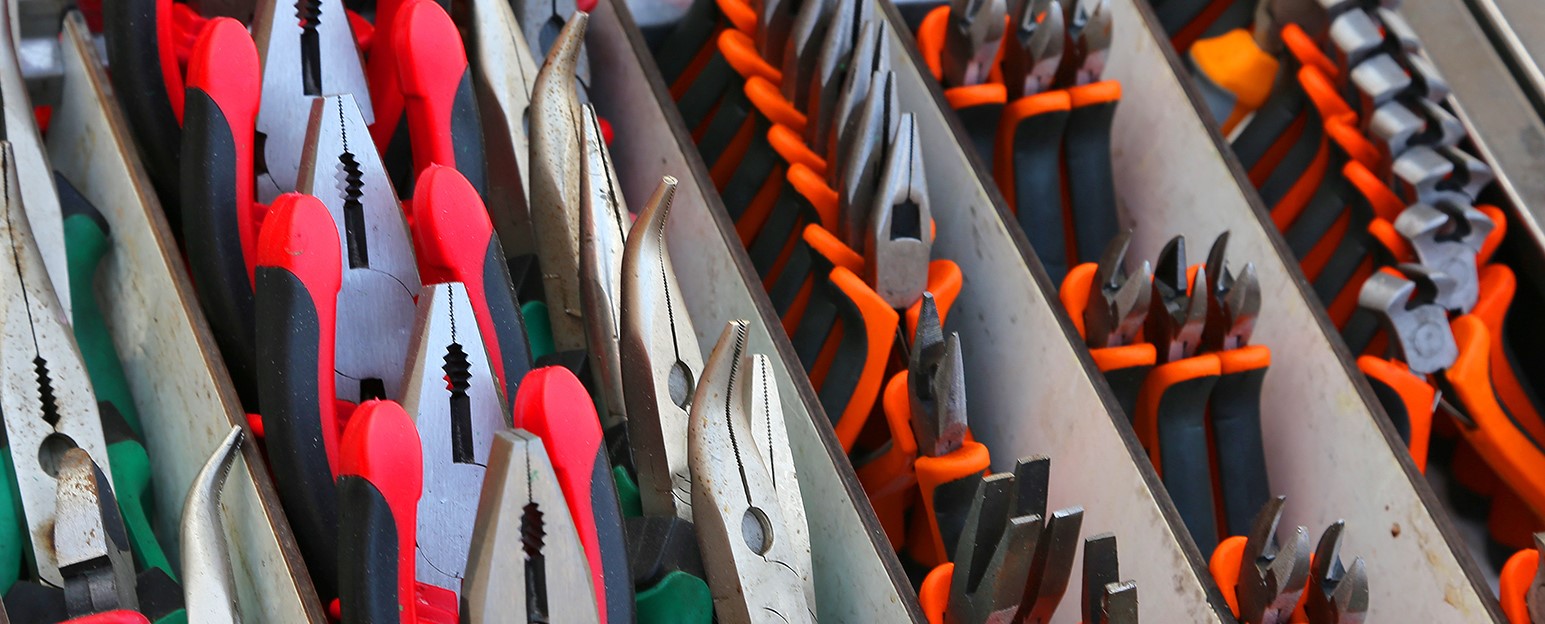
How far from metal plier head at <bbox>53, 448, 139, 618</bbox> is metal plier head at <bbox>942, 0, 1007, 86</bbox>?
2.02 feet

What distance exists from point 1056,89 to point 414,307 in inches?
20.5

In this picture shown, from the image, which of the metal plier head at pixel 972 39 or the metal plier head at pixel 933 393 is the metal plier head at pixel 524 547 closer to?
the metal plier head at pixel 933 393

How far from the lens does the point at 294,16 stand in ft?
2.56

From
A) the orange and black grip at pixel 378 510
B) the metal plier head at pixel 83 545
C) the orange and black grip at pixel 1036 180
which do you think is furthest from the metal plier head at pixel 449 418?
the orange and black grip at pixel 1036 180

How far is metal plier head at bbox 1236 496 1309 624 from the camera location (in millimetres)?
775

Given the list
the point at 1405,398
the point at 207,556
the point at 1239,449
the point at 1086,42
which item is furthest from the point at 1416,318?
the point at 207,556

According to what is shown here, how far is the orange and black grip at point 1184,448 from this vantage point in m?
0.92

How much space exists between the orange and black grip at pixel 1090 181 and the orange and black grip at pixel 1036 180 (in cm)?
1

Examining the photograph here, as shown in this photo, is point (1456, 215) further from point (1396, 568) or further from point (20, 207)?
point (20, 207)

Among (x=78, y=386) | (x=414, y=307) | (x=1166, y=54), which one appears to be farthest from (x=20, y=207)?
(x=1166, y=54)

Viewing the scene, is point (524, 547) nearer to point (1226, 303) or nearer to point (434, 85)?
point (434, 85)

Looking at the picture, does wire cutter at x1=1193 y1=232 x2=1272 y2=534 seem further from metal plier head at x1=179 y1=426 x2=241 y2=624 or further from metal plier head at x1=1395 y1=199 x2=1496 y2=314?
metal plier head at x1=179 y1=426 x2=241 y2=624

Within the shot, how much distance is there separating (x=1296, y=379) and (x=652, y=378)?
49 cm

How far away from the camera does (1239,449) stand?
95 centimetres
